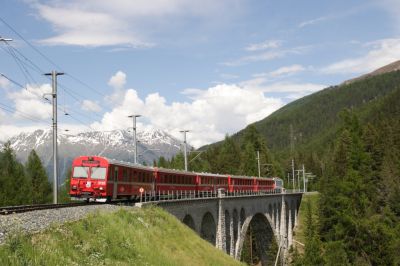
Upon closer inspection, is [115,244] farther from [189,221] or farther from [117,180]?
[189,221]

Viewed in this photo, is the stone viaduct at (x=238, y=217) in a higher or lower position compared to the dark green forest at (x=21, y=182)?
lower

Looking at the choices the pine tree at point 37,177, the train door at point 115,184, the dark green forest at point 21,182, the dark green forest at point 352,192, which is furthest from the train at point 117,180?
the pine tree at point 37,177

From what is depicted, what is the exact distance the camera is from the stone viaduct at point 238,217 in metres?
38.6

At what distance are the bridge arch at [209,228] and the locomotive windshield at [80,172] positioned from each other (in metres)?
15.3

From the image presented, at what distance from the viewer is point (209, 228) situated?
1763 inches

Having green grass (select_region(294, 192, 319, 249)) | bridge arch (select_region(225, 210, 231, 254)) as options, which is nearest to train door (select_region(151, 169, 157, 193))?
bridge arch (select_region(225, 210, 231, 254))

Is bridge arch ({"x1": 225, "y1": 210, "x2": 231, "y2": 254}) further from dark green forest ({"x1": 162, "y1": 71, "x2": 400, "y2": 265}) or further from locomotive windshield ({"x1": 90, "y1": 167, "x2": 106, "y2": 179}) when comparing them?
locomotive windshield ({"x1": 90, "y1": 167, "x2": 106, "y2": 179})

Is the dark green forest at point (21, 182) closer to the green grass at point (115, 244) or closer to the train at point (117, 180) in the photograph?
the train at point (117, 180)

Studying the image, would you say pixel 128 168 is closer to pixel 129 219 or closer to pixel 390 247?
pixel 129 219

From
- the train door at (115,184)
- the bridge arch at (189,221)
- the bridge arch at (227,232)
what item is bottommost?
the bridge arch at (227,232)

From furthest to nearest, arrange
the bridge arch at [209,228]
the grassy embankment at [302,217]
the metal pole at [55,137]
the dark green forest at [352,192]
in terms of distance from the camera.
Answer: the grassy embankment at [302,217] → the dark green forest at [352,192] → the bridge arch at [209,228] → the metal pole at [55,137]

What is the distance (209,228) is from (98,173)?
55.8 ft

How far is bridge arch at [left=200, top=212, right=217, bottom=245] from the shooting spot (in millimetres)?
44031

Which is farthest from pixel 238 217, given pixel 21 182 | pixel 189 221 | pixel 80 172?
pixel 21 182
